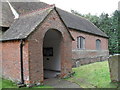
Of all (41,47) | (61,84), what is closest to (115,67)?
(61,84)

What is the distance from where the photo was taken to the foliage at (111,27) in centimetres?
3750

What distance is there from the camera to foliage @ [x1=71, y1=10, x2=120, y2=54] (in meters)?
37.5

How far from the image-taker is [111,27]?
4041 cm

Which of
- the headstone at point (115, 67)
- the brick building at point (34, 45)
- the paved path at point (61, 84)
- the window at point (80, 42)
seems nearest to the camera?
the headstone at point (115, 67)

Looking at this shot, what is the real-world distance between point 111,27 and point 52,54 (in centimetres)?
2868

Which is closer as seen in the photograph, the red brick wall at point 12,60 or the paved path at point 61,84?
the red brick wall at point 12,60

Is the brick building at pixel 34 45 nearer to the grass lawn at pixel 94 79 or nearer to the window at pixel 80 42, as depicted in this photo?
the grass lawn at pixel 94 79

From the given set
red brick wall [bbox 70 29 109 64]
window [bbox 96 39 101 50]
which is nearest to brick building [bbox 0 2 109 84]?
red brick wall [bbox 70 29 109 64]

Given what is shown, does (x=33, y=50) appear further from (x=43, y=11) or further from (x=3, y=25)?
(x=3, y=25)

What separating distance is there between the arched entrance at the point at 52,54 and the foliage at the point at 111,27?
25.1m

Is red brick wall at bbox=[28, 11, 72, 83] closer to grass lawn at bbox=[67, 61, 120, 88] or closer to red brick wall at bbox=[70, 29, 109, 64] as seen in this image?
grass lawn at bbox=[67, 61, 120, 88]

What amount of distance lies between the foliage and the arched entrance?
82.3ft

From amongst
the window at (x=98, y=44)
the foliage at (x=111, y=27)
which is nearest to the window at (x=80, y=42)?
the window at (x=98, y=44)

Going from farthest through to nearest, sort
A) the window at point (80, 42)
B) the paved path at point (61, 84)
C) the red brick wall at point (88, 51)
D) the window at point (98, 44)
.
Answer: the window at point (98, 44)
the window at point (80, 42)
the red brick wall at point (88, 51)
the paved path at point (61, 84)
